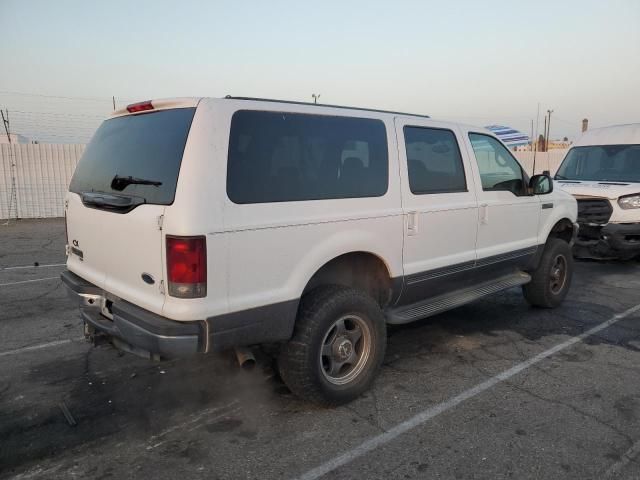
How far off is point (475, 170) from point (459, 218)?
0.57 metres

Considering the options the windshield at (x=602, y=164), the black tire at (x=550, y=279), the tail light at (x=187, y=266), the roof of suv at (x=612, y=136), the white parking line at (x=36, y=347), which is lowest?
the white parking line at (x=36, y=347)

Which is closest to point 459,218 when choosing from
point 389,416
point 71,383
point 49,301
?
point 389,416

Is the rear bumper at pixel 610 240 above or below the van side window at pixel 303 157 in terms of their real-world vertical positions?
below

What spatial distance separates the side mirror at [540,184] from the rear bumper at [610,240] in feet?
9.29

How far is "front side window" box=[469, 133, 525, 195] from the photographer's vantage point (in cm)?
460

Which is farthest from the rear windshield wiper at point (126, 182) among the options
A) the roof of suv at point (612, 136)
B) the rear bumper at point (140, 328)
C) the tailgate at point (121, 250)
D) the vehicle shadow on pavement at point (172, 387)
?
the roof of suv at point (612, 136)

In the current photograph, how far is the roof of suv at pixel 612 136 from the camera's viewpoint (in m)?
8.27

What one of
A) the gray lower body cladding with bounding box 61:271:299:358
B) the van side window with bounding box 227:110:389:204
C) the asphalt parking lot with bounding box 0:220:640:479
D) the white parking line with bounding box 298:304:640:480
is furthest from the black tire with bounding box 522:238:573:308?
the gray lower body cladding with bounding box 61:271:299:358

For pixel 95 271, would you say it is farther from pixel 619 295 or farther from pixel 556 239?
pixel 619 295

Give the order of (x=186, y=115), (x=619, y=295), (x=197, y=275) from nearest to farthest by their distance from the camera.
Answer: (x=197, y=275)
(x=186, y=115)
(x=619, y=295)

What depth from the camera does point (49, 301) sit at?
5965 mm

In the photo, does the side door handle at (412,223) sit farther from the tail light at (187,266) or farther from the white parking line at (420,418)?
the tail light at (187,266)

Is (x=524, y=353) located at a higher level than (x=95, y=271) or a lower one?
lower

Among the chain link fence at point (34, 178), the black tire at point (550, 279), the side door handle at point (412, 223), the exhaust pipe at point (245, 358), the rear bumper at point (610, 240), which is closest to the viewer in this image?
the exhaust pipe at point (245, 358)
